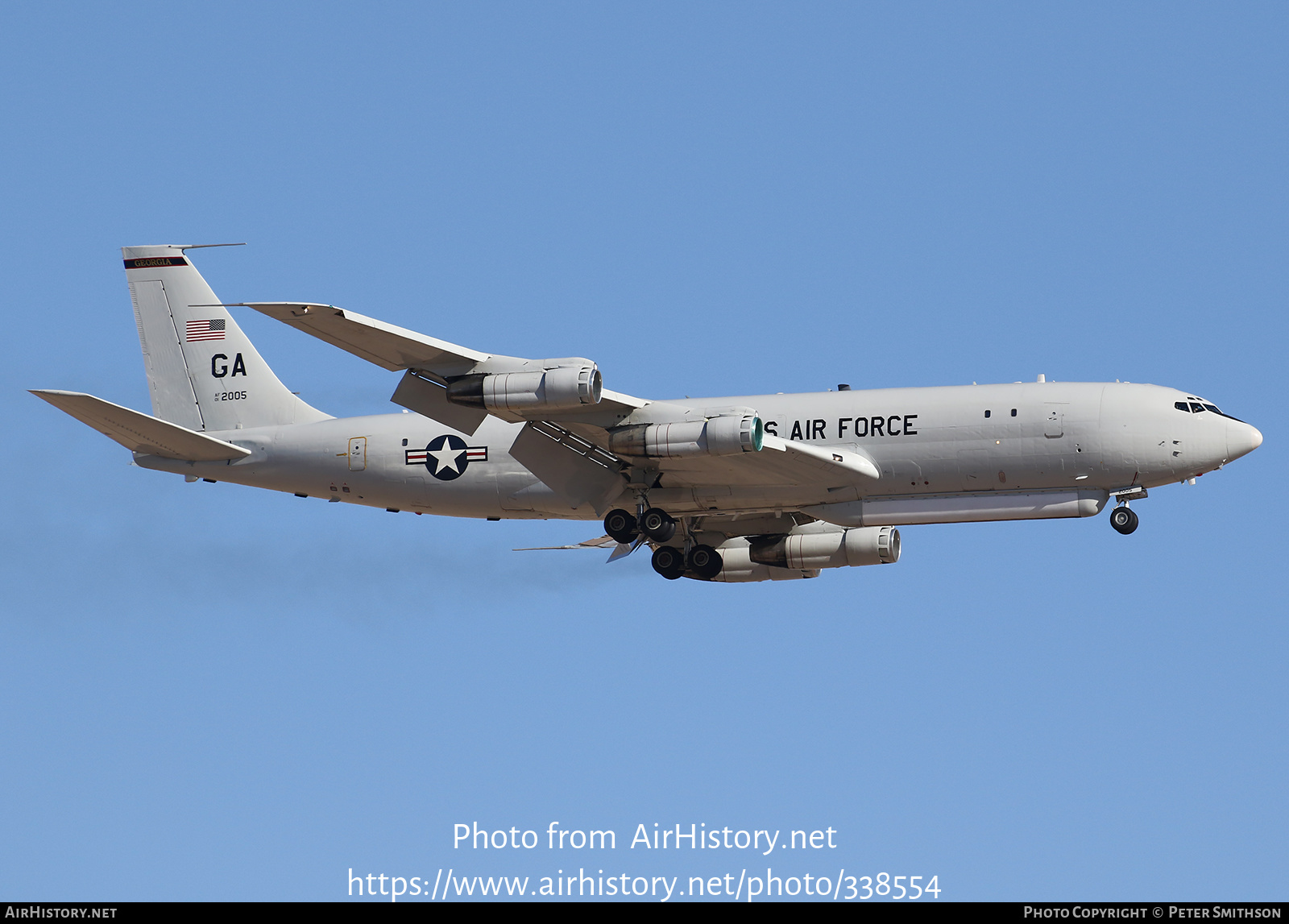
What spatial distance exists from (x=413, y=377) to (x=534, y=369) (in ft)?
10.5

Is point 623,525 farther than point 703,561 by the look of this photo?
No

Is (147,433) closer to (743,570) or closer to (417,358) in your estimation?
(417,358)

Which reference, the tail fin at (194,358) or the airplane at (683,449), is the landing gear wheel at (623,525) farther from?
the tail fin at (194,358)

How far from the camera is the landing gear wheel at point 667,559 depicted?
48.6m

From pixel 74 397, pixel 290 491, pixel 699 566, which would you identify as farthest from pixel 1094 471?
pixel 74 397

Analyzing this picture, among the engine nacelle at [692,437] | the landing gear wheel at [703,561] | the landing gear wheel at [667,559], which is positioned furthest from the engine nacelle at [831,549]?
the engine nacelle at [692,437]

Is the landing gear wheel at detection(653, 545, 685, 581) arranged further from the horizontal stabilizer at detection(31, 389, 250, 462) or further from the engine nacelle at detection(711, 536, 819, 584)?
the horizontal stabilizer at detection(31, 389, 250, 462)

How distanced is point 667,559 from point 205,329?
15807 millimetres

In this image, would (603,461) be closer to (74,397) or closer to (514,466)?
(514,466)

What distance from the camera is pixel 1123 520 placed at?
140ft

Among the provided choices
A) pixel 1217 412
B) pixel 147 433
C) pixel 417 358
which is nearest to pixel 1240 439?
pixel 1217 412

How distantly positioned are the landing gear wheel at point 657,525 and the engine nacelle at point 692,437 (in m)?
2.78

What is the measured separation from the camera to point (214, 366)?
168ft

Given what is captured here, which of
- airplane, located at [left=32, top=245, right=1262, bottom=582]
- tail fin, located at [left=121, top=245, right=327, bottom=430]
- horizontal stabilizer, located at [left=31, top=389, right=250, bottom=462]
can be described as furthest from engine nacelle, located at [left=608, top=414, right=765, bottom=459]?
horizontal stabilizer, located at [left=31, top=389, right=250, bottom=462]
